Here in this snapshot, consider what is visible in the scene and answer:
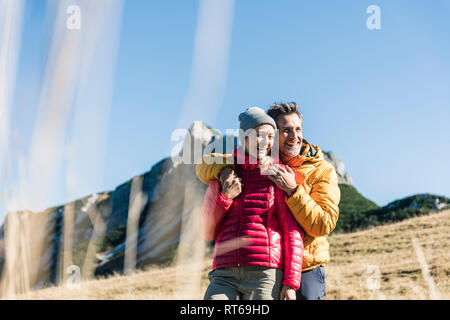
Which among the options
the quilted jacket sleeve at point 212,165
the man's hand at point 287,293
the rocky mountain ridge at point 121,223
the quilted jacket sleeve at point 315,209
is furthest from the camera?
the rocky mountain ridge at point 121,223

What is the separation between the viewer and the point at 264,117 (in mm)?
3434

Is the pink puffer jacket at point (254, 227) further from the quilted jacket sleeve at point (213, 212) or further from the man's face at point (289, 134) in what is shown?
the man's face at point (289, 134)

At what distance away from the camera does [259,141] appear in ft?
11.3

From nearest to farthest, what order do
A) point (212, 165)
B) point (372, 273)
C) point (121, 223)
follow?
point (212, 165)
point (372, 273)
point (121, 223)

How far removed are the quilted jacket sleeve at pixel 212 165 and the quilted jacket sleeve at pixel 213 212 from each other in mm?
82

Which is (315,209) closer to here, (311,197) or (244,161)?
(311,197)

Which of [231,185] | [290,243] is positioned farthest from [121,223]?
[290,243]

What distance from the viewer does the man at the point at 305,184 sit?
332cm

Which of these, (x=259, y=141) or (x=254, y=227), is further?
(x=259, y=141)

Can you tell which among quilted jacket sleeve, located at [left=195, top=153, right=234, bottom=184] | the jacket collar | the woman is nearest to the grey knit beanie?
the woman

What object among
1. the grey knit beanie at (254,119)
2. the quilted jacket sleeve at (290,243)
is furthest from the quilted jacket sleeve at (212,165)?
the quilted jacket sleeve at (290,243)

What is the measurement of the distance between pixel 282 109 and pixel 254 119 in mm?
442
